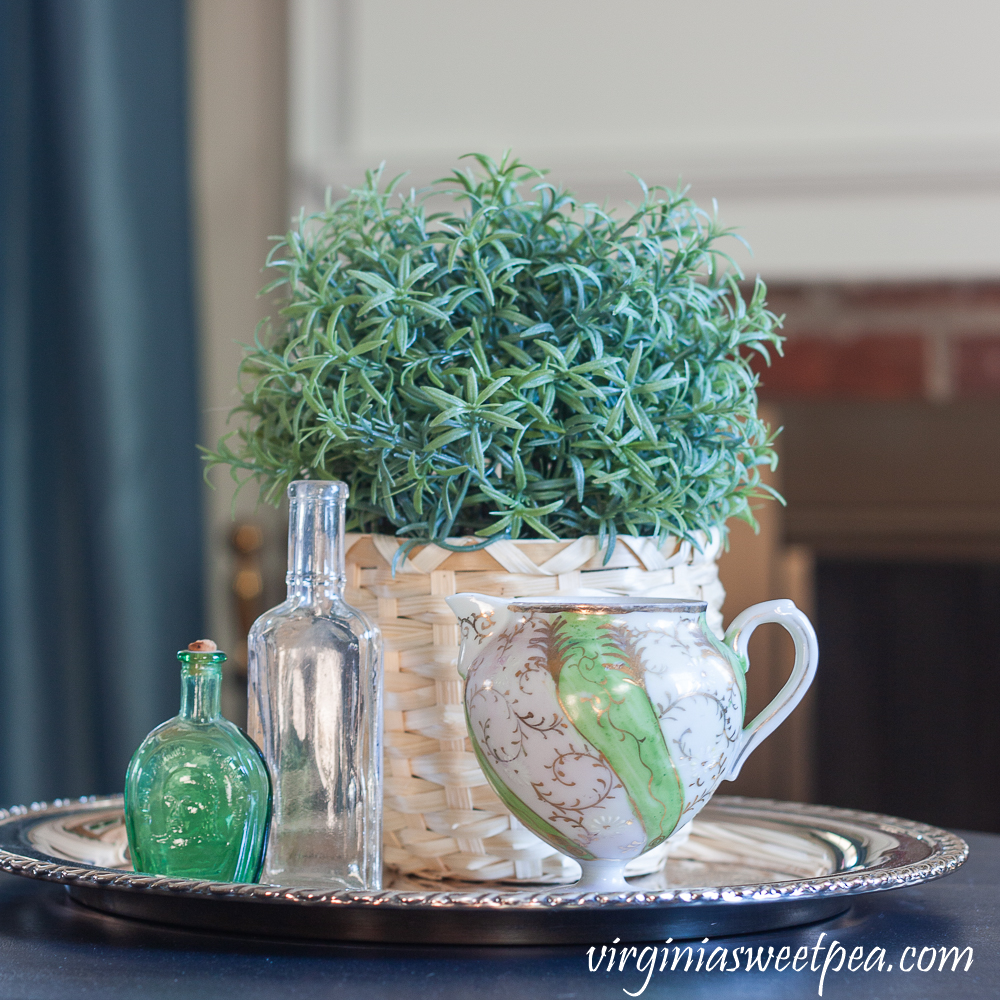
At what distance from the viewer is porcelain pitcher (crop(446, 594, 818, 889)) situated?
39cm

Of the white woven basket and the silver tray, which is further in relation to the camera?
the white woven basket

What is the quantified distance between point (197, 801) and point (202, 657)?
0.05m

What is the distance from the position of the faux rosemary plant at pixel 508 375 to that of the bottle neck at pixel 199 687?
0.31ft

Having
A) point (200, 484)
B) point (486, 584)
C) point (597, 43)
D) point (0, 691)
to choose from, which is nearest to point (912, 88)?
point (597, 43)

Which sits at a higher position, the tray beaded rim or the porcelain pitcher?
the porcelain pitcher

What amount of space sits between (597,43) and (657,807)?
1.12 m

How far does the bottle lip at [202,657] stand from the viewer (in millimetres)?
425

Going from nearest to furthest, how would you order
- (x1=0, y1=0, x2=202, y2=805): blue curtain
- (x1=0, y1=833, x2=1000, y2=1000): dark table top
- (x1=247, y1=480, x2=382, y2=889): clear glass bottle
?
(x1=0, y1=833, x2=1000, y2=1000): dark table top
(x1=247, y1=480, x2=382, y2=889): clear glass bottle
(x1=0, y1=0, x2=202, y2=805): blue curtain

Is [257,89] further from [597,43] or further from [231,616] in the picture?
[231,616]

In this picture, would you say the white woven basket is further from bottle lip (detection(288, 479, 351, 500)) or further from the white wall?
the white wall

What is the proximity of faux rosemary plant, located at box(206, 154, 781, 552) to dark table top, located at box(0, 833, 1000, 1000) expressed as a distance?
0.55 feet

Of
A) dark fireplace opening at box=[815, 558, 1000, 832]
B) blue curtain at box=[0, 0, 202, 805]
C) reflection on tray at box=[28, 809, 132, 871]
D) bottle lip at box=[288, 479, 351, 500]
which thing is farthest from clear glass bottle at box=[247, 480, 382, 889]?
dark fireplace opening at box=[815, 558, 1000, 832]

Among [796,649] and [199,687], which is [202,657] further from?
[796,649]

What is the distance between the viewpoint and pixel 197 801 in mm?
412
